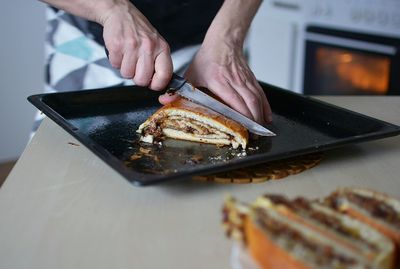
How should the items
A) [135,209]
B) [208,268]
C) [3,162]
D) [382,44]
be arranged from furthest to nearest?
[3,162] < [382,44] < [135,209] < [208,268]

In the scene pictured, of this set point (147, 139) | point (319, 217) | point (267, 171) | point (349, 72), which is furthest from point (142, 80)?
point (349, 72)

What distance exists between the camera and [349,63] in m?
2.57

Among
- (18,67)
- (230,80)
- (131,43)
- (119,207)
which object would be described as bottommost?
(18,67)

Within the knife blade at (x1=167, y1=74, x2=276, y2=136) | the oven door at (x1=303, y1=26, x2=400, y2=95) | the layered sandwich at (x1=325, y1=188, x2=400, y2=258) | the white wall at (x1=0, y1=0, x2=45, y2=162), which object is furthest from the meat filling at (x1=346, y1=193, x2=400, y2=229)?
the white wall at (x1=0, y1=0, x2=45, y2=162)

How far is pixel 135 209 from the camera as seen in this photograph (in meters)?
0.85

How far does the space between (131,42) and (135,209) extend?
0.45 metres

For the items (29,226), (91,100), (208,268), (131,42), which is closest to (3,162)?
(91,100)

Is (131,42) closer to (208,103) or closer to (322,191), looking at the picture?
(208,103)

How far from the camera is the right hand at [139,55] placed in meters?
1.17

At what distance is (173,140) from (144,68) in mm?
169

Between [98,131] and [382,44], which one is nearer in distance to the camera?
[98,131]

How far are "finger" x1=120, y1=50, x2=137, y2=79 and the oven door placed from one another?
5.07 ft

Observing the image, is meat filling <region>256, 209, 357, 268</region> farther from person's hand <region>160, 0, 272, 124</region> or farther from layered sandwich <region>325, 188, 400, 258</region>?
person's hand <region>160, 0, 272, 124</region>

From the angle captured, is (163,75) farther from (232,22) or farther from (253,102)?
(232,22)
